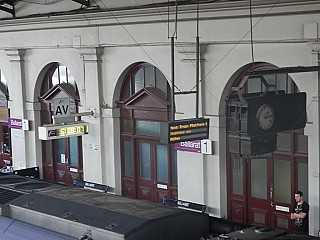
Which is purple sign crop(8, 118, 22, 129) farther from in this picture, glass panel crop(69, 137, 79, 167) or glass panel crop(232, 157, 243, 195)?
glass panel crop(232, 157, 243, 195)

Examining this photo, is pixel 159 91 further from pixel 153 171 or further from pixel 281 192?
pixel 281 192

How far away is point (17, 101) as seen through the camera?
1922cm

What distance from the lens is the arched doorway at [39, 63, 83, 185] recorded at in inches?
702

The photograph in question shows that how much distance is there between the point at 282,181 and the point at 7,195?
216 inches

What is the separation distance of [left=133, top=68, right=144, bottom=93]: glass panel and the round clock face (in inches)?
260

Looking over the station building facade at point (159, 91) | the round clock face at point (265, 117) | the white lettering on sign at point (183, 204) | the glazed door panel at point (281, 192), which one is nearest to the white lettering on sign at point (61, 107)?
the station building facade at point (159, 91)

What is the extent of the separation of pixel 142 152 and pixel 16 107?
16.4 feet

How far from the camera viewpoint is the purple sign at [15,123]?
19.2 metres

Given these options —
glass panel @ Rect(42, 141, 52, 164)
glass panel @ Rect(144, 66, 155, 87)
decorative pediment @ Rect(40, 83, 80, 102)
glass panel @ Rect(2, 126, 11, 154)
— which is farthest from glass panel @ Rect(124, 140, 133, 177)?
glass panel @ Rect(2, 126, 11, 154)

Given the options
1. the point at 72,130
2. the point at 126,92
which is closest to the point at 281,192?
the point at 126,92

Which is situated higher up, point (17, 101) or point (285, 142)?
point (17, 101)

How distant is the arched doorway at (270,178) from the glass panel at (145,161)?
2598mm

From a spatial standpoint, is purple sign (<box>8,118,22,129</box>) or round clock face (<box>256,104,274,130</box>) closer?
round clock face (<box>256,104,274,130</box>)

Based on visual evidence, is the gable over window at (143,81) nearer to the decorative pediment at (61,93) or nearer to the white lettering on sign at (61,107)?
the white lettering on sign at (61,107)
